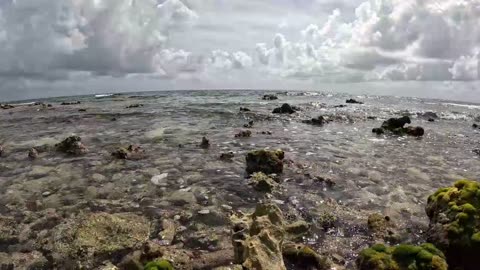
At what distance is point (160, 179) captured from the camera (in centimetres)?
1814

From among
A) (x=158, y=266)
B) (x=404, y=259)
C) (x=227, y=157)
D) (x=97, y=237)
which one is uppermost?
(x=227, y=157)

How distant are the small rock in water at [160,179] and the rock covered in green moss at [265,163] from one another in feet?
13.2

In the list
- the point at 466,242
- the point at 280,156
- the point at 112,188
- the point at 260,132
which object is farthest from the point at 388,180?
the point at 260,132

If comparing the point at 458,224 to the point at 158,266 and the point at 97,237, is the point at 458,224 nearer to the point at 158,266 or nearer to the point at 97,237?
the point at 158,266

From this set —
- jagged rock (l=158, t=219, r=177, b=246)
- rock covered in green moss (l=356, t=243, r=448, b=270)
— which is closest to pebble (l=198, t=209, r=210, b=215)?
jagged rock (l=158, t=219, r=177, b=246)

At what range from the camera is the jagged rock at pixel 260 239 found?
9.21 metres

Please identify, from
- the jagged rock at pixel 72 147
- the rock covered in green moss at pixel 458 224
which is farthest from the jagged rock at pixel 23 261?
the jagged rock at pixel 72 147

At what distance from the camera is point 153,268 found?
9.02 meters

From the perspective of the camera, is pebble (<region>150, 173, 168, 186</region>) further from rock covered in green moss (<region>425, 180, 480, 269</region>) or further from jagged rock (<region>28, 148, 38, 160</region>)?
rock covered in green moss (<region>425, 180, 480, 269</region>)

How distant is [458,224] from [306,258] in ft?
14.3

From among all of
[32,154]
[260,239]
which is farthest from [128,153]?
[260,239]

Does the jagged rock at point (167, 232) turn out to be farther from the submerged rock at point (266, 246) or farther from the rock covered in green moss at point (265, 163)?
the rock covered in green moss at point (265, 163)

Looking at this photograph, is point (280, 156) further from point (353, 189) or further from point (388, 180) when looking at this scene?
point (388, 180)

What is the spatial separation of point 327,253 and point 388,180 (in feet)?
30.8
